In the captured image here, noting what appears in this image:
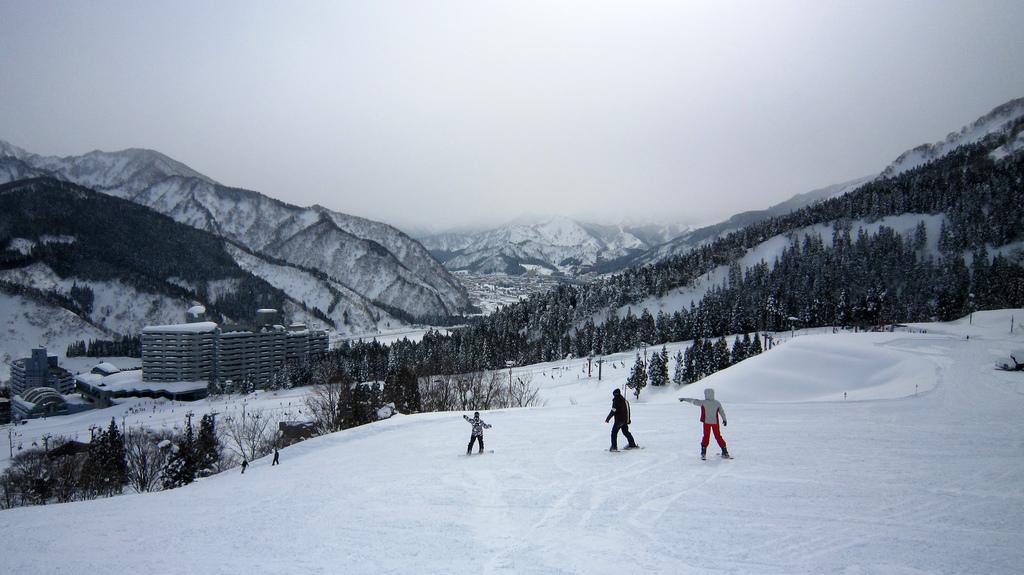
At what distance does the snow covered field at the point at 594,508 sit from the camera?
688 cm

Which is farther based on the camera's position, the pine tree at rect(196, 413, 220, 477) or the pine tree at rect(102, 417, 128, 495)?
the pine tree at rect(102, 417, 128, 495)

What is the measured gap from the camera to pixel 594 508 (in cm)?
895

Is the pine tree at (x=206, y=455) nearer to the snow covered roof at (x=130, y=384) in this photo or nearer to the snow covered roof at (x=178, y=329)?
the snow covered roof at (x=130, y=384)

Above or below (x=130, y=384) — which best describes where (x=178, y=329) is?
above

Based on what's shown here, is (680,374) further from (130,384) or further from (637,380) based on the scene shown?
(130,384)

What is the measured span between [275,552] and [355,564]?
162 cm

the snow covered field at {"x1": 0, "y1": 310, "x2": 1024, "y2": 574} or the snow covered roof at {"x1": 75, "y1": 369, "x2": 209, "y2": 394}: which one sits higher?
the snow covered field at {"x1": 0, "y1": 310, "x2": 1024, "y2": 574}

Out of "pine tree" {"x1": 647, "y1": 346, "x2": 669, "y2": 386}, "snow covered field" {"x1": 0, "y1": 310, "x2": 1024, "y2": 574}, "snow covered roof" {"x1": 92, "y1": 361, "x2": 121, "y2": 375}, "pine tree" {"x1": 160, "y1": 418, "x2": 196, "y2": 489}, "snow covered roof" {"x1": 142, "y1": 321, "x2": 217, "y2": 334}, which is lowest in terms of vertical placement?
"snow covered roof" {"x1": 92, "y1": 361, "x2": 121, "y2": 375}

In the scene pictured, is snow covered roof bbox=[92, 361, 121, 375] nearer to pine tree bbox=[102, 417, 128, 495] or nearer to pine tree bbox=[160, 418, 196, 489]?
pine tree bbox=[102, 417, 128, 495]

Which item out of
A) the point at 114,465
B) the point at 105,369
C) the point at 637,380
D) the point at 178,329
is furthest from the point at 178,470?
the point at 105,369

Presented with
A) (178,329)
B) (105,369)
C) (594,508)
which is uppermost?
(178,329)

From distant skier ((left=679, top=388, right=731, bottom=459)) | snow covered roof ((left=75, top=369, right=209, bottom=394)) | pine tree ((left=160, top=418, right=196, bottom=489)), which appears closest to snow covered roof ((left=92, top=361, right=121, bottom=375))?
snow covered roof ((left=75, top=369, right=209, bottom=394))

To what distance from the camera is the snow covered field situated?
688 cm

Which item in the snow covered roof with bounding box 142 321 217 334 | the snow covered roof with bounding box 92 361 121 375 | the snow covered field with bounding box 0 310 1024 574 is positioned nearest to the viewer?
the snow covered field with bounding box 0 310 1024 574
